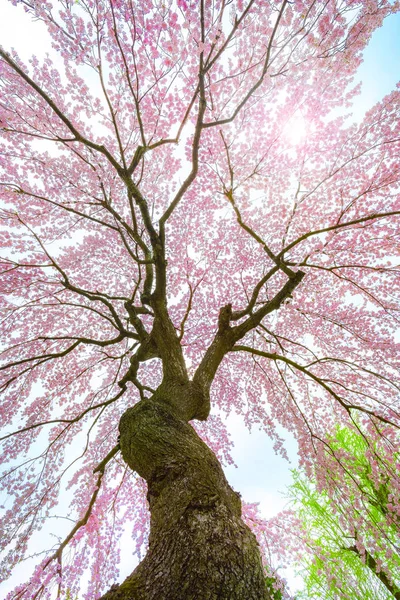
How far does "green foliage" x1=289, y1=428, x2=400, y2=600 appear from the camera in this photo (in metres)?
4.20

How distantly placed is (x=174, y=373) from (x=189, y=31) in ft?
15.9

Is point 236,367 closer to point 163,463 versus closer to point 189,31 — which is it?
point 163,463

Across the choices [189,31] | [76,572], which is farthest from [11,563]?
[189,31]

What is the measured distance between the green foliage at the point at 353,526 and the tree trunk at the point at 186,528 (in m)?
3.01

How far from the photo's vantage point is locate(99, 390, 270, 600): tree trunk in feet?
4.99

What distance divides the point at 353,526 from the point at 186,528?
12.4ft

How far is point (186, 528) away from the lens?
185 cm

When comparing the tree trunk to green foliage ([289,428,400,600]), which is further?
green foliage ([289,428,400,600])

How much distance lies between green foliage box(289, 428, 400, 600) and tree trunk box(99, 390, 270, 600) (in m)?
3.01

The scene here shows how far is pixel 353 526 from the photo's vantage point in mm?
4129

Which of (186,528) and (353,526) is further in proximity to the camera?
(353,526)

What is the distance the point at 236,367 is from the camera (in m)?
8.12

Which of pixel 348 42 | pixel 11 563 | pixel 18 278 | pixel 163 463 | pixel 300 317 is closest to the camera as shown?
pixel 163 463

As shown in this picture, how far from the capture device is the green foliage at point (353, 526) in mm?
4199
